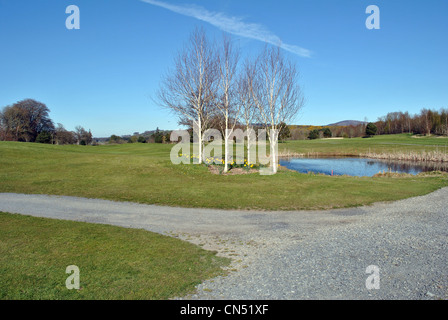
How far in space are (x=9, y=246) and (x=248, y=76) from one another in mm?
20451

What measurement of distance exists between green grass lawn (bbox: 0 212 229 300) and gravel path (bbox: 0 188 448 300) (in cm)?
67

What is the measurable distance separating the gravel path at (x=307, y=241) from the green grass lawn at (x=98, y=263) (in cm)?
67

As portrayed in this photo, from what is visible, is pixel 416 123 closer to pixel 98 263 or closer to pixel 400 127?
pixel 400 127

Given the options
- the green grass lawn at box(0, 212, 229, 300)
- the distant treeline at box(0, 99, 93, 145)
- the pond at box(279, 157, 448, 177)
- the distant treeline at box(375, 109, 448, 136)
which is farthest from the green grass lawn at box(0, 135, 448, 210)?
the distant treeline at box(375, 109, 448, 136)

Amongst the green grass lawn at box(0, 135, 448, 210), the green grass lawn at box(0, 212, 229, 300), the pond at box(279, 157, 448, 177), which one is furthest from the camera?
the pond at box(279, 157, 448, 177)

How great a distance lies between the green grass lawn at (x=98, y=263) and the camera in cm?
552

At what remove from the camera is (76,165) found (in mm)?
23844

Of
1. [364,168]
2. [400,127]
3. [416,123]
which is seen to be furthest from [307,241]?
[400,127]

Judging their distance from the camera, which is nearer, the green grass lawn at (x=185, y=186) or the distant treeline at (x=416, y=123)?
the green grass lawn at (x=185, y=186)

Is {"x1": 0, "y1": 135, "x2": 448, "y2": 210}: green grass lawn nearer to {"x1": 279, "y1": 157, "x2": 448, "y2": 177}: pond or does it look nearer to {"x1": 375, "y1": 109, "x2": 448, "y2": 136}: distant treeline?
{"x1": 279, "y1": 157, "x2": 448, "y2": 177}: pond

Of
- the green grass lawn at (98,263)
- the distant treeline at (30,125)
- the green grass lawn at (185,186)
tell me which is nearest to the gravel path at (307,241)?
the green grass lawn at (98,263)

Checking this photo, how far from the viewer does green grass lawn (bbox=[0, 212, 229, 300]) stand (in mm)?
5516

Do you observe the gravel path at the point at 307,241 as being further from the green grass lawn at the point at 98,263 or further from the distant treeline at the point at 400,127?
the distant treeline at the point at 400,127
